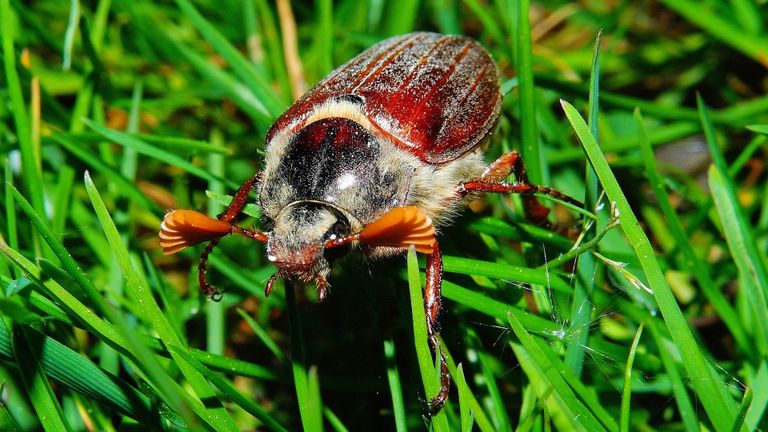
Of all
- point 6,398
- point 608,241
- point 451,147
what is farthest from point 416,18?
point 6,398

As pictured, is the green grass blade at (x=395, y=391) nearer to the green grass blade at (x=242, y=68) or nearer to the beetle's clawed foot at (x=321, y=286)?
the beetle's clawed foot at (x=321, y=286)

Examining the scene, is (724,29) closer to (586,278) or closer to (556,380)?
(586,278)

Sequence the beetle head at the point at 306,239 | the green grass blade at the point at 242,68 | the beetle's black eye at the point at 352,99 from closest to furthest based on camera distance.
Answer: the beetle head at the point at 306,239
the beetle's black eye at the point at 352,99
the green grass blade at the point at 242,68

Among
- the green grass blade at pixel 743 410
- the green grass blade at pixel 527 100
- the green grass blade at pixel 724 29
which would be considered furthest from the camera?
the green grass blade at pixel 724 29

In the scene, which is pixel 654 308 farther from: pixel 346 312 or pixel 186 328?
pixel 186 328

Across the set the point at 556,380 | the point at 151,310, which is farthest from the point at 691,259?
the point at 151,310

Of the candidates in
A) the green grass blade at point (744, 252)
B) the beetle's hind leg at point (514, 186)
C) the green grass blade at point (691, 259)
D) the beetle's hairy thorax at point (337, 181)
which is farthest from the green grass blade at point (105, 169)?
the green grass blade at point (744, 252)

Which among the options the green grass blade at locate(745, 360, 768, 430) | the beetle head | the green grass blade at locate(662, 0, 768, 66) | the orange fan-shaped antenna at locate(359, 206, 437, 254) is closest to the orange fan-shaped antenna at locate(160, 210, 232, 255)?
the beetle head

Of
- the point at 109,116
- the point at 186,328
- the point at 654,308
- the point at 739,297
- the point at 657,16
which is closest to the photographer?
the point at 654,308
